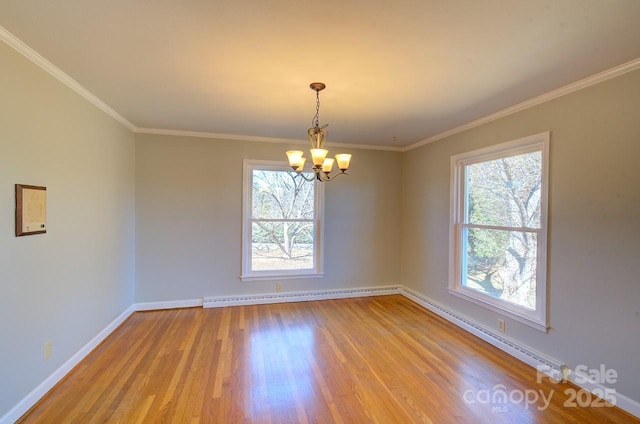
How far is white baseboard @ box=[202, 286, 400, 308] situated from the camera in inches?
166

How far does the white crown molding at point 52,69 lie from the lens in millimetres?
1839

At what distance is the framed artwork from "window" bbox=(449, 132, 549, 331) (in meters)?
4.14

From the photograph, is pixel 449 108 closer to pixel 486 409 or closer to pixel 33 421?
pixel 486 409

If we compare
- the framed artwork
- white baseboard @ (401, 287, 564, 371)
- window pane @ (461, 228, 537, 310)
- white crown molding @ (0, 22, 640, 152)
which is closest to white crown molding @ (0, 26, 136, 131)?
white crown molding @ (0, 22, 640, 152)

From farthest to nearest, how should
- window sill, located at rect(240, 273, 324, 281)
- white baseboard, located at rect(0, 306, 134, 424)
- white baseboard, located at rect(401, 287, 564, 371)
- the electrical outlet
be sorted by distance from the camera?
1. window sill, located at rect(240, 273, 324, 281)
2. white baseboard, located at rect(401, 287, 564, 371)
3. the electrical outlet
4. white baseboard, located at rect(0, 306, 134, 424)

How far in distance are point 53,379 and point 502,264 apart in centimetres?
428

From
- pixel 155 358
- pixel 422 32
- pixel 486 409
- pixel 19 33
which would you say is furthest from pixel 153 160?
pixel 486 409

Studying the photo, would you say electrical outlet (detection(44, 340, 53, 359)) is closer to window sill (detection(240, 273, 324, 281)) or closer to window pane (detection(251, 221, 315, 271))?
window sill (detection(240, 273, 324, 281))

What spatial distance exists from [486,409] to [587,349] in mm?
1019

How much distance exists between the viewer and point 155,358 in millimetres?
2799

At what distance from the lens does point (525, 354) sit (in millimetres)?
2799

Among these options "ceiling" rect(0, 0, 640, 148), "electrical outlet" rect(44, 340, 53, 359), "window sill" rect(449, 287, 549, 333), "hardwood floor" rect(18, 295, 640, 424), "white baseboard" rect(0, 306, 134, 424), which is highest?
"ceiling" rect(0, 0, 640, 148)

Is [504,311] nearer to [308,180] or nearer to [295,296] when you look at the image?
[308,180]

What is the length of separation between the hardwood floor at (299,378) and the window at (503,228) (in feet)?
1.90
